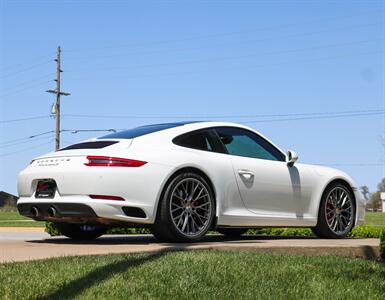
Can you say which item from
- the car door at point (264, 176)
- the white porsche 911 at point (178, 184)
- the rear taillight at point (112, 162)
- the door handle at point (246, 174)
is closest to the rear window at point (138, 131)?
the white porsche 911 at point (178, 184)

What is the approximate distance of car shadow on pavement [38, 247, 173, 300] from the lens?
374 centimetres

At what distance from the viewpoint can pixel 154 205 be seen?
615 centimetres

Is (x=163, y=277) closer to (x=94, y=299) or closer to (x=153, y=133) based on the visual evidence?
(x=94, y=299)

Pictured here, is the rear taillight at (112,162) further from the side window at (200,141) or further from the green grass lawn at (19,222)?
the green grass lawn at (19,222)

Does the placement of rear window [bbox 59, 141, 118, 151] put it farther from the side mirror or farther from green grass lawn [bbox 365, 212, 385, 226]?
green grass lawn [bbox 365, 212, 385, 226]

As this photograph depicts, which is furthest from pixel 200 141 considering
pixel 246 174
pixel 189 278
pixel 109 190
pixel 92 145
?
pixel 189 278

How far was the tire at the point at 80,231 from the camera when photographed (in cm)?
765

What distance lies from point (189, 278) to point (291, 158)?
12.4 feet

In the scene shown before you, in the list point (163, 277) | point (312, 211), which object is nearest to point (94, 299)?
point (163, 277)

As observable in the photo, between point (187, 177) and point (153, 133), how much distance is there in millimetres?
663

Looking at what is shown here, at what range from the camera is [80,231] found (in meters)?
7.76

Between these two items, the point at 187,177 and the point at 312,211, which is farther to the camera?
the point at 312,211

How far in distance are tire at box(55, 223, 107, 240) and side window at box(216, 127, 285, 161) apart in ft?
6.60

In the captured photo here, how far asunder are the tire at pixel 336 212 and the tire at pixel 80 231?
290cm
